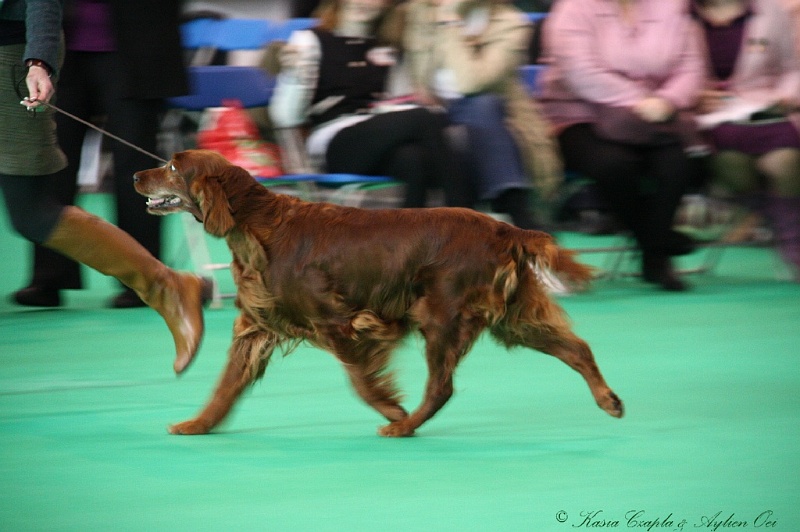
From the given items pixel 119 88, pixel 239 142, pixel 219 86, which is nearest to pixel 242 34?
pixel 219 86

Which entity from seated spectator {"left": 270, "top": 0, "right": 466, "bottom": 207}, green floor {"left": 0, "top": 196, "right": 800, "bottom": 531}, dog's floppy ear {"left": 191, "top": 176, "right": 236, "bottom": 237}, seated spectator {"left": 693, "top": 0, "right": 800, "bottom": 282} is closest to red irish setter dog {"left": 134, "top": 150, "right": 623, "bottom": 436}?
dog's floppy ear {"left": 191, "top": 176, "right": 236, "bottom": 237}

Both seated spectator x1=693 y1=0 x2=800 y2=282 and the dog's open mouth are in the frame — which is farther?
seated spectator x1=693 y1=0 x2=800 y2=282

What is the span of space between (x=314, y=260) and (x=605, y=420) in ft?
3.33

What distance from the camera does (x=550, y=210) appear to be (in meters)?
6.85

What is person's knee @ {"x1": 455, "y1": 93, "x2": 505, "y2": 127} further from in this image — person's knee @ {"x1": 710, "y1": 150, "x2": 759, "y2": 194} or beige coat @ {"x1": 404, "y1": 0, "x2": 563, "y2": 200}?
person's knee @ {"x1": 710, "y1": 150, "x2": 759, "y2": 194}

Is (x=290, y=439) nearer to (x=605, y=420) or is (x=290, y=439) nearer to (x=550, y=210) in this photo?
(x=605, y=420)

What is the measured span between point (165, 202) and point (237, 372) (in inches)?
20.9

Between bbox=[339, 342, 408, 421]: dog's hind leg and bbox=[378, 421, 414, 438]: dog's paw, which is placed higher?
bbox=[339, 342, 408, 421]: dog's hind leg

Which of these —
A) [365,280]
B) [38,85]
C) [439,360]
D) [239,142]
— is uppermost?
[38,85]

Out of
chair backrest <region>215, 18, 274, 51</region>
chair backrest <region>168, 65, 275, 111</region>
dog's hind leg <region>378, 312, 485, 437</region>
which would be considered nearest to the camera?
dog's hind leg <region>378, 312, 485, 437</region>

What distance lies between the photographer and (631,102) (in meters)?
6.32

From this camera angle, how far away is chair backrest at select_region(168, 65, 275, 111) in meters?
6.46

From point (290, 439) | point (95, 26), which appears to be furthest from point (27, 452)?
point (95, 26)

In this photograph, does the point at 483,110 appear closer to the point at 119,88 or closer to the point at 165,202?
the point at 119,88
